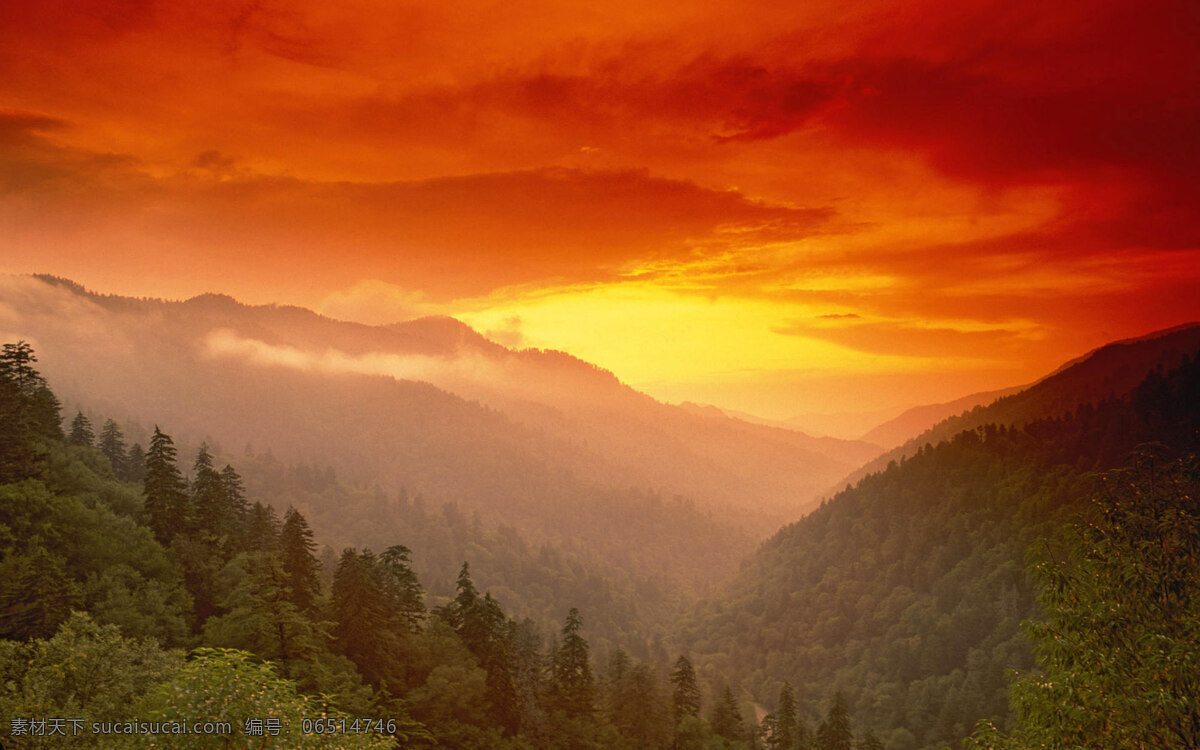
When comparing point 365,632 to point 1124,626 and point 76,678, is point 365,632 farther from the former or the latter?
point 1124,626

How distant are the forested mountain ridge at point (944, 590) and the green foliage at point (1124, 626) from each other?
123055 mm

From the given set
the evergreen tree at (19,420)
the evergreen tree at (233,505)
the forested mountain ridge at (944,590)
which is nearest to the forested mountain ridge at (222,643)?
the evergreen tree at (19,420)

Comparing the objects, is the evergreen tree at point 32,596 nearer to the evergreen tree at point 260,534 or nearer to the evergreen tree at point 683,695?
the evergreen tree at point 260,534

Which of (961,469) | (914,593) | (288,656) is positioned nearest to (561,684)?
(288,656)

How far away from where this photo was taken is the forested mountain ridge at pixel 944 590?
12812cm

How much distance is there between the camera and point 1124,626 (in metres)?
14.7

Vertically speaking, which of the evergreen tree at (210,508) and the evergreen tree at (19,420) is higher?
the evergreen tree at (19,420)

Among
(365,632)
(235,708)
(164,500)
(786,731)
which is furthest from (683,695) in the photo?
(235,708)

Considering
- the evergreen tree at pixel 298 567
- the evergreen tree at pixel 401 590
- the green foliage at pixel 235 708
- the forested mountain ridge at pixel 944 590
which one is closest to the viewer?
the green foliage at pixel 235 708

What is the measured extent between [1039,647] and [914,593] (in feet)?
593

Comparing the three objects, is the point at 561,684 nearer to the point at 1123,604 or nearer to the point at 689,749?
the point at 689,749

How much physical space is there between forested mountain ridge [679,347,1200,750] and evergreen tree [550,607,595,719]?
94.2m

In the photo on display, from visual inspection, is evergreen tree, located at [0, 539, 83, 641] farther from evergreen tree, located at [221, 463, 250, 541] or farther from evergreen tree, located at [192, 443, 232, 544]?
evergreen tree, located at [221, 463, 250, 541]

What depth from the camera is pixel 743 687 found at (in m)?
165
